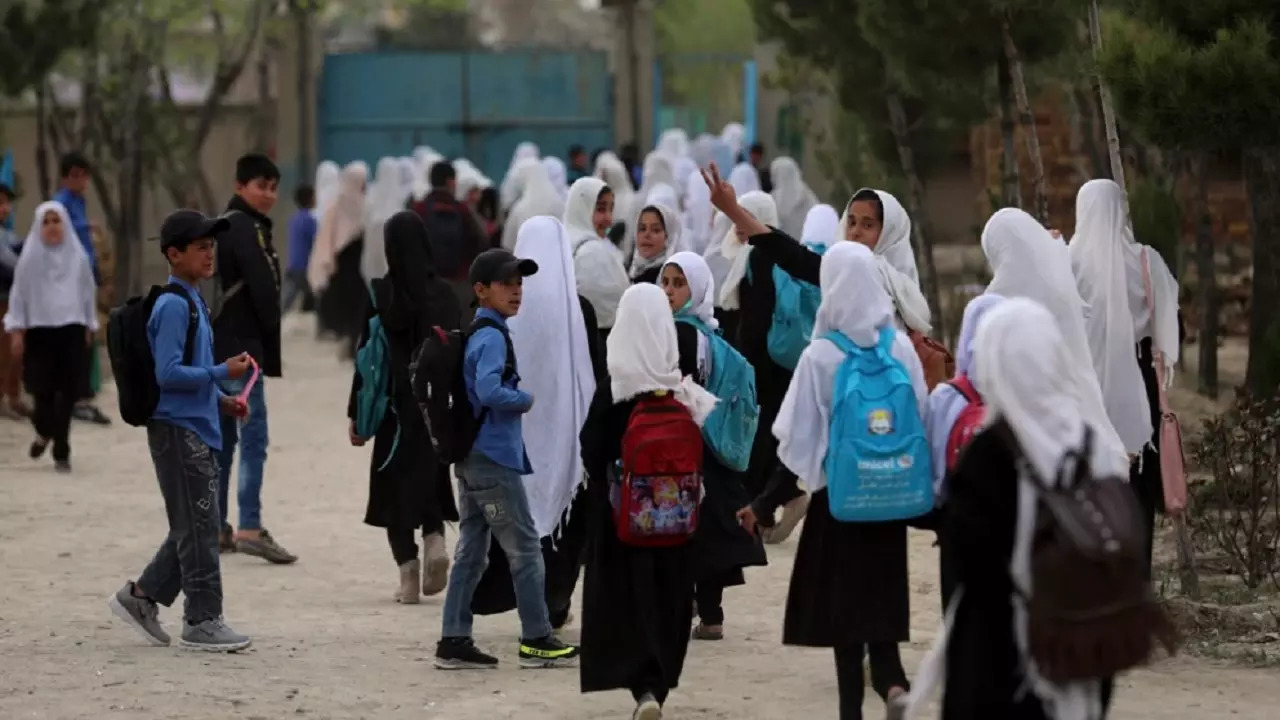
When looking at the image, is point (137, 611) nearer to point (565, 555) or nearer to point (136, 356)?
point (136, 356)

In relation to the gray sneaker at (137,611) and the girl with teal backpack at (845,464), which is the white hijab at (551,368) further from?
the girl with teal backpack at (845,464)

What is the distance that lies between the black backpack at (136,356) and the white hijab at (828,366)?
253 cm

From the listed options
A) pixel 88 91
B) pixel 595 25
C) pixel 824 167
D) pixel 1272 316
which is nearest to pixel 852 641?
pixel 1272 316

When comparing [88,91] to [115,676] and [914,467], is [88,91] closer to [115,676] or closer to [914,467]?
[115,676]

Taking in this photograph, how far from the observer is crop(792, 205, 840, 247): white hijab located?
35.0ft

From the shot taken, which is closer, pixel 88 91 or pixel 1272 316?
pixel 1272 316

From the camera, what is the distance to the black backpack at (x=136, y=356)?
805cm

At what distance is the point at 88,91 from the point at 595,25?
2873 inches

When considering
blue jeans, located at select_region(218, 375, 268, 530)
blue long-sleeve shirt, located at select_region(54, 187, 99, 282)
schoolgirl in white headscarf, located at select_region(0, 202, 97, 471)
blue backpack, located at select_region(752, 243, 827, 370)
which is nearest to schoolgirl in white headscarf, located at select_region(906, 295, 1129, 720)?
blue backpack, located at select_region(752, 243, 827, 370)

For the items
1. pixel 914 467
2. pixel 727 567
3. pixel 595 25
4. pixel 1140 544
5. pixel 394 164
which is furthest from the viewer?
pixel 595 25

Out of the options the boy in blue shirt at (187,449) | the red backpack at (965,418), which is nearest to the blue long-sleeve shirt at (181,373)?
the boy in blue shirt at (187,449)

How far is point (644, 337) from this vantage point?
7102 mm

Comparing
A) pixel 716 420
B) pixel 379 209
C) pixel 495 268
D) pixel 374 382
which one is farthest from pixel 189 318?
pixel 379 209

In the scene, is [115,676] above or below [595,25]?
below
